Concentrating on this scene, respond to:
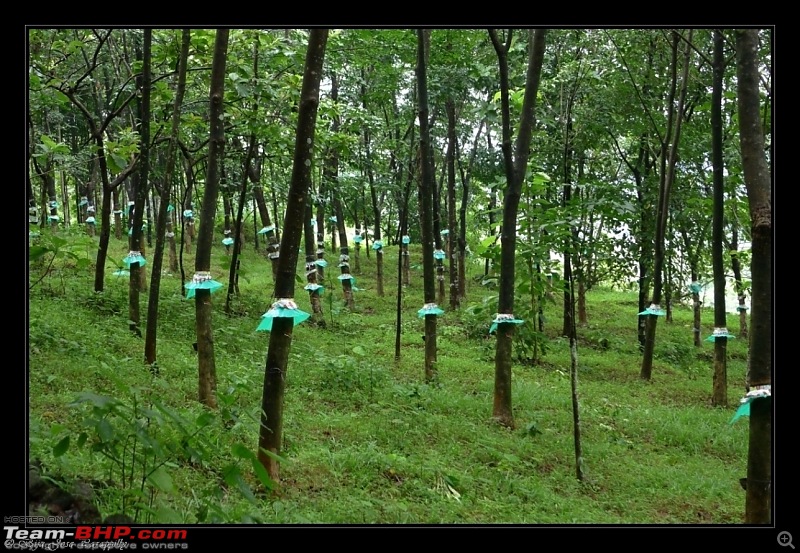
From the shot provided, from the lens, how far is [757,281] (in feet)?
11.3

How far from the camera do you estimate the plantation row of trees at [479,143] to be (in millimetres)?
4578

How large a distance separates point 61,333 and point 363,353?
15.5ft

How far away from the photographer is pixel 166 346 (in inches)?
354

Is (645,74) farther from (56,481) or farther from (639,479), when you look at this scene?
(56,481)

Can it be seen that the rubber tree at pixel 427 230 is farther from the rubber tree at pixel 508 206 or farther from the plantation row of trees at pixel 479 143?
the rubber tree at pixel 508 206

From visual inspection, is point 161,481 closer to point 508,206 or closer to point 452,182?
point 508,206

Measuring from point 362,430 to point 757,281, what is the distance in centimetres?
440

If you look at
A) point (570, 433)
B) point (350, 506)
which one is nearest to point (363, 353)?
point (570, 433)

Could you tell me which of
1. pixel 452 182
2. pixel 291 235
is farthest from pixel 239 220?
pixel 452 182

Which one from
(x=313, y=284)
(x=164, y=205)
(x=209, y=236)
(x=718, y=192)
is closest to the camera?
(x=209, y=236)

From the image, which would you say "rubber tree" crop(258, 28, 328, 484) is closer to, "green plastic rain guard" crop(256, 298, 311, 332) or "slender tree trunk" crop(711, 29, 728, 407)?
"green plastic rain guard" crop(256, 298, 311, 332)

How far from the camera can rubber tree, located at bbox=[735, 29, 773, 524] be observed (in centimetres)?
344
